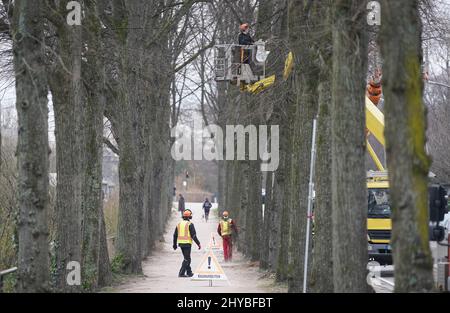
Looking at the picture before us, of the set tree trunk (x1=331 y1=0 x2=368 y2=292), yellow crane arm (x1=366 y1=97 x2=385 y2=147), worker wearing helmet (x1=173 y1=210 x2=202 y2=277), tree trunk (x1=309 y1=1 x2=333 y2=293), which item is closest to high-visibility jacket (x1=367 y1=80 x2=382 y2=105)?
yellow crane arm (x1=366 y1=97 x2=385 y2=147)

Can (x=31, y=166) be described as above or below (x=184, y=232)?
above

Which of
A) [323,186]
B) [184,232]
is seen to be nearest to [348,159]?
[323,186]

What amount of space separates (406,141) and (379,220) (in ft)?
50.3

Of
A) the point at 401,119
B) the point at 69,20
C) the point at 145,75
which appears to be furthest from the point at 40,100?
the point at 145,75

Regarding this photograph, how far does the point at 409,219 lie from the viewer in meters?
9.77

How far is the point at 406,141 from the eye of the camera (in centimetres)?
978

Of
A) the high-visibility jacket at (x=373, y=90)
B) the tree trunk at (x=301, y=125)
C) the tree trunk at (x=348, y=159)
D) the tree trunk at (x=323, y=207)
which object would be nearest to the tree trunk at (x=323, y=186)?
the tree trunk at (x=323, y=207)

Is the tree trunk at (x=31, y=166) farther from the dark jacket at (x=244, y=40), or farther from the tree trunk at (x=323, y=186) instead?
the dark jacket at (x=244, y=40)

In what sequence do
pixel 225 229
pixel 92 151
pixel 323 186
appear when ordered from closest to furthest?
1. pixel 323 186
2. pixel 92 151
3. pixel 225 229

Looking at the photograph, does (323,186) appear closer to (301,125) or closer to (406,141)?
(301,125)

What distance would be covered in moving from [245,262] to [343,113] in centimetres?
2010

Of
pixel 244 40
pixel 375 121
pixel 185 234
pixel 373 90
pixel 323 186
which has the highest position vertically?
pixel 244 40

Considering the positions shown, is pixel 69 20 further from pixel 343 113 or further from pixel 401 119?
pixel 401 119

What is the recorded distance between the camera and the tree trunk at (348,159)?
40.1ft
